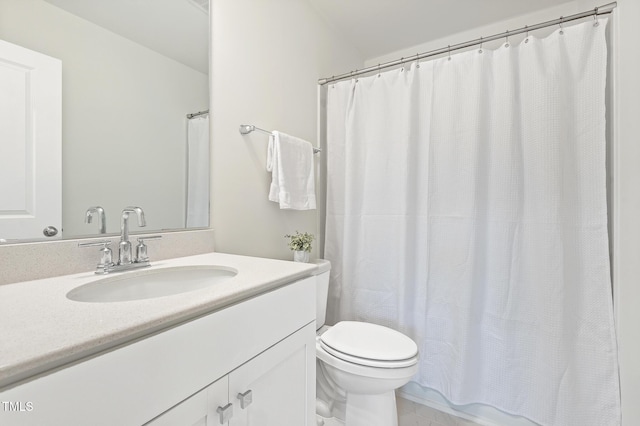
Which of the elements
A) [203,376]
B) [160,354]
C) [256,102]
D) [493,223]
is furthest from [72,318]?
[493,223]

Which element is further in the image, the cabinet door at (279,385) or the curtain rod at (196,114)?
the curtain rod at (196,114)

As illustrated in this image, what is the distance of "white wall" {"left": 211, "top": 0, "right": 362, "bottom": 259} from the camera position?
1.33 metres

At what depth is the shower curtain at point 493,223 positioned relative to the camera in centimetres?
128

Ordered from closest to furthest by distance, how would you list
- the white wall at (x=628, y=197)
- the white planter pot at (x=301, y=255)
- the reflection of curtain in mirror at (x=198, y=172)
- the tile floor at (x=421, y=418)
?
the white wall at (x=628, y=197) < the reflection of curtain in mirror at (x=198, y=172) < the tile floor at (x=421, y=418) < the white planter pot at (x=301, y=255)

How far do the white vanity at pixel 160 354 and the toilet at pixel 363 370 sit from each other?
0.34m

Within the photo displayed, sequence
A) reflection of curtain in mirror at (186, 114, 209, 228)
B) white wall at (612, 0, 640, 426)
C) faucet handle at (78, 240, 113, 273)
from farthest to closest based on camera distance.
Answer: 1. reflection of curtain in mirror at (186, 114, 209, 228)
2. white wall at (612, 0, 640, 426)
3. faucet handle at (78, 240, 113, 273)

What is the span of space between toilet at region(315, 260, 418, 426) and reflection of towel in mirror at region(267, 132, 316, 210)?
0.65 metres

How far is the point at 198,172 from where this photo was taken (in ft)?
4.17

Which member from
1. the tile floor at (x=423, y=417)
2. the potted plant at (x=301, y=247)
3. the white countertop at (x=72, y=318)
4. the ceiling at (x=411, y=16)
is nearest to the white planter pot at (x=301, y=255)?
the potted plant at (x=301, y=247)

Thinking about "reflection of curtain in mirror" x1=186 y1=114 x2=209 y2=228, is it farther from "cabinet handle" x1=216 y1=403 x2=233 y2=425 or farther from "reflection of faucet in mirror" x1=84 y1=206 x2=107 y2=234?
"cabinet handle" x1=216 y1=403 x2=233 y2=425

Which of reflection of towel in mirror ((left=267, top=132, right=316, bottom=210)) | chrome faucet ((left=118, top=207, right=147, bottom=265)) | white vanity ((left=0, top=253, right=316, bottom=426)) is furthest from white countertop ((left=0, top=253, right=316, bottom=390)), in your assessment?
reflection of towel in mirror ((left=267, top=132, right=316, bottom=210))

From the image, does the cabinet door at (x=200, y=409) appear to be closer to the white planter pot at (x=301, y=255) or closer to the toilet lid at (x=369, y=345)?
the toilet lid at (x=369, y=345)

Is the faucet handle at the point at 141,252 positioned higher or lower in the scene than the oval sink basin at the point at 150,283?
higher

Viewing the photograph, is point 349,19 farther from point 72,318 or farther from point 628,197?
point 72,318
